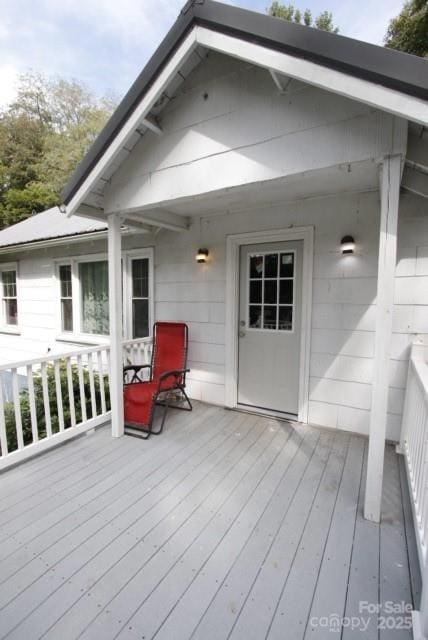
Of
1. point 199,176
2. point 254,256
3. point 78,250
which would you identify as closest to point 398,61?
point 199,176

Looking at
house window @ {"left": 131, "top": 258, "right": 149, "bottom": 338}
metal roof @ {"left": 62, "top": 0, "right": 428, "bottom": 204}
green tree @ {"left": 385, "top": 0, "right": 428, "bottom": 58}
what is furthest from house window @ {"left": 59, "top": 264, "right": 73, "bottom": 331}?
green tree @ {"left": 385, "top": 0, "right": 428, "bottom": 58}

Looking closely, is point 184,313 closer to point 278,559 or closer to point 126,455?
point 126,455

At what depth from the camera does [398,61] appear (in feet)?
4.70

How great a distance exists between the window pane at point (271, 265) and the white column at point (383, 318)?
167cm

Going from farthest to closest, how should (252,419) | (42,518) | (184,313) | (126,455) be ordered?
1. (184,313)
2. (252,419)
3. (126,455)
4. (42,518)

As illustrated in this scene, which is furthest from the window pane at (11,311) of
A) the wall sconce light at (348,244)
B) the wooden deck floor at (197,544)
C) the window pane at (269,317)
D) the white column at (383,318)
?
the white column at (383,318)

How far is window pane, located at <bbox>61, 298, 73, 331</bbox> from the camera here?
226 inches

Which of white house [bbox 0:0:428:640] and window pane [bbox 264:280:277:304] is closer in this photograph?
white house [bbox 0:0:428:640]

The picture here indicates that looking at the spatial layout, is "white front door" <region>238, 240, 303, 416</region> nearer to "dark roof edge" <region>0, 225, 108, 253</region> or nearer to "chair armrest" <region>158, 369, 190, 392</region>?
"chair armrest" <region>158, 369, 190, 392</region>

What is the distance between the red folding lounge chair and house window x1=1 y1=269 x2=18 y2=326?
14.4 ft

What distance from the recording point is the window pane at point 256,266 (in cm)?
359

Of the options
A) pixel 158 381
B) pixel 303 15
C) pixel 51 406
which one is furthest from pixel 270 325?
pixel 303 15

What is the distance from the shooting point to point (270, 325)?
3553 millimetres

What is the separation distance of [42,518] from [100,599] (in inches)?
30.6
